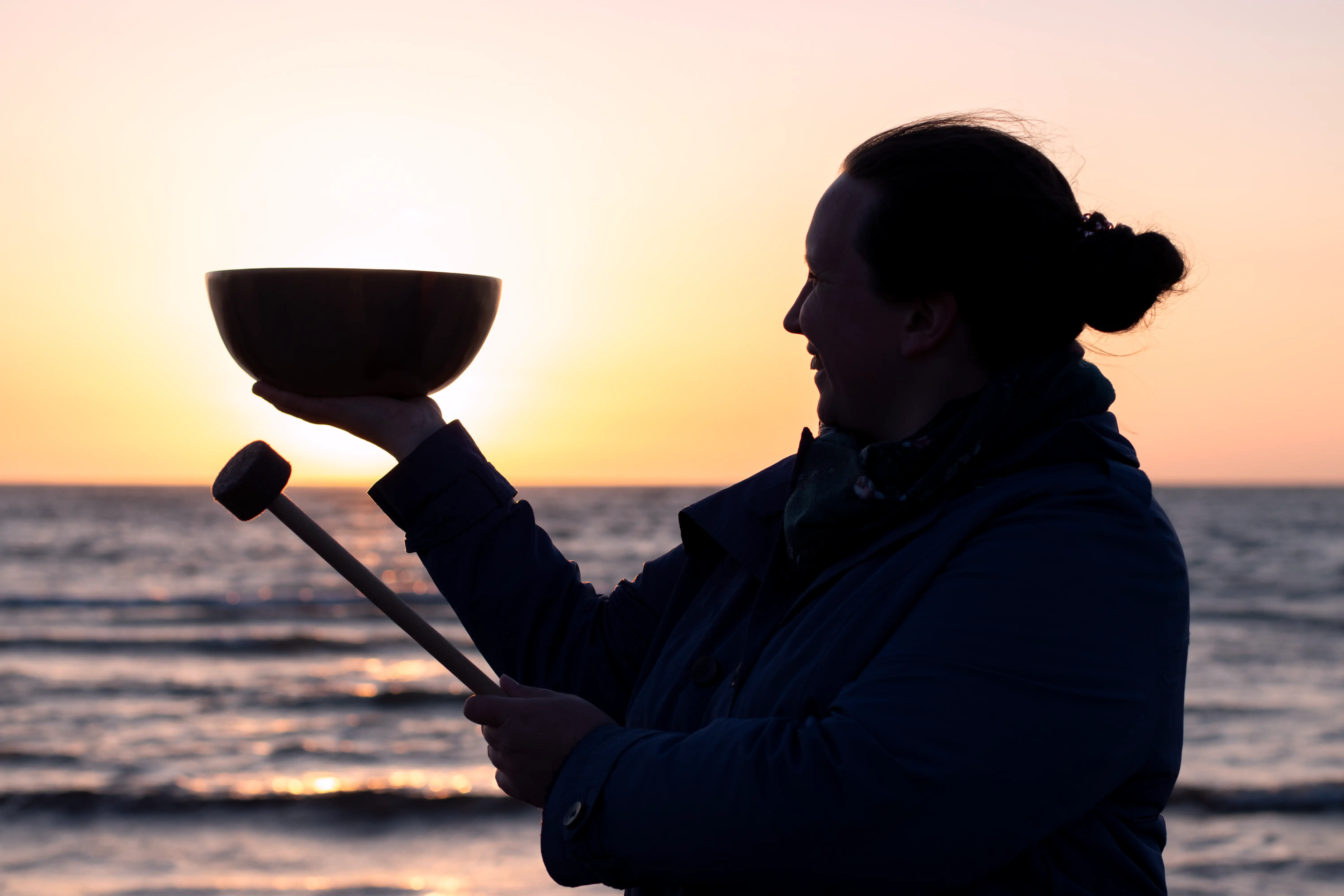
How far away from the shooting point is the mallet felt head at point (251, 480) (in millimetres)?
1337

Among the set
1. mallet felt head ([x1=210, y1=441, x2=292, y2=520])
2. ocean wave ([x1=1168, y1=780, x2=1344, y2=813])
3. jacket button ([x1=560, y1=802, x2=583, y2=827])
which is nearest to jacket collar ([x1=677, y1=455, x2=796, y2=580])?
jacket button ([x1=560, y1=802, x2=583, y2=827])

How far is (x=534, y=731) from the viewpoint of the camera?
1143 millimetres

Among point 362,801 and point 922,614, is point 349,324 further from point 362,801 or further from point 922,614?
point 362,801

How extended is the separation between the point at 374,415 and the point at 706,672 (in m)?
0.56

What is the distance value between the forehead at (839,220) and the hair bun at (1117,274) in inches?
8.7

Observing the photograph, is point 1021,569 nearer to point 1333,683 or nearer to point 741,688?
point 741,688

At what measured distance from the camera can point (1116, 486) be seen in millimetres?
1031

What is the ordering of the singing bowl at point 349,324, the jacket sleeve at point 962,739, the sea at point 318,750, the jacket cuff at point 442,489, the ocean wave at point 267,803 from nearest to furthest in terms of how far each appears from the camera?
1. the jacket sleeve at point 962,739
2. the singing bowl at point 349,324
3. the jacket cuff at point 442,489
4. the sea at point 318,750
5. the ocean wave at point 267,803

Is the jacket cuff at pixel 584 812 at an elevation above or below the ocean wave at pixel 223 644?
above

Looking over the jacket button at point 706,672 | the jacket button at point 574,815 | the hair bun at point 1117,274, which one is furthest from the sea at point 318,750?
the hair bun at point 1117,274

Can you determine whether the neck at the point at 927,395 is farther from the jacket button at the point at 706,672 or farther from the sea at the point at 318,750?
the sea at the point at 318,750

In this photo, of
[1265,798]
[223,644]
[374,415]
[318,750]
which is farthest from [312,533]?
[223,644]

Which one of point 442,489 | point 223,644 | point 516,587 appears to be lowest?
point 223,644

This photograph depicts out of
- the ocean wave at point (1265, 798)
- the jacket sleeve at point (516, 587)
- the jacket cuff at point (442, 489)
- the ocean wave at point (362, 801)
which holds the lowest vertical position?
the ocean wave at point (1265, 798)
